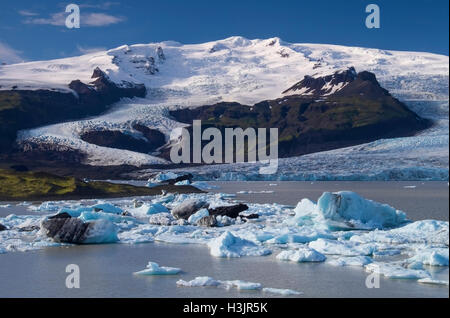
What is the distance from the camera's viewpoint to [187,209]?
96.4 ft

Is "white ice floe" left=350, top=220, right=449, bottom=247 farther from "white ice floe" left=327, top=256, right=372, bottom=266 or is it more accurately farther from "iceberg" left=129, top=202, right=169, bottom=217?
"iceberg" left=129, top=202, right=169, bottom=217

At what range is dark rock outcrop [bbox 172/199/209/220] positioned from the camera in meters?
29.1

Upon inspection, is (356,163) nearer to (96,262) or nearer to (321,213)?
(321,213)

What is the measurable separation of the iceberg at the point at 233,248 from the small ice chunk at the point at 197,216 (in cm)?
768

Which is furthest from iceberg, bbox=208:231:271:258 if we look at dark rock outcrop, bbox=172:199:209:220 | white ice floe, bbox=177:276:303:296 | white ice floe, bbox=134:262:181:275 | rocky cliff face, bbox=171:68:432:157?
rocky cliff face, bbox=171:68:432:157

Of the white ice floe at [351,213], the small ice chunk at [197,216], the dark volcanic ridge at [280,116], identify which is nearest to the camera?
the white ice floe at [351,213]

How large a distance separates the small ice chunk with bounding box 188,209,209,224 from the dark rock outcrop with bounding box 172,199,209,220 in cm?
133

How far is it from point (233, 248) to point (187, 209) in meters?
10.7

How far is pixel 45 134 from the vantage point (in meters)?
131

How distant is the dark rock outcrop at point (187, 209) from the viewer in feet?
95.6

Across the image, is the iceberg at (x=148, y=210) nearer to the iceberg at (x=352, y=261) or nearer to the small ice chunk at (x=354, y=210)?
the small ice chunk at (x=354, y=210)

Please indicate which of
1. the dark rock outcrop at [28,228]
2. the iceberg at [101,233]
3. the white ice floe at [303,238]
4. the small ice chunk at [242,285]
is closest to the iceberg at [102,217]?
the white ice floe at [303,238]

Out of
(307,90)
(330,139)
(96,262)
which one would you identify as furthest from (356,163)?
(307,90)
